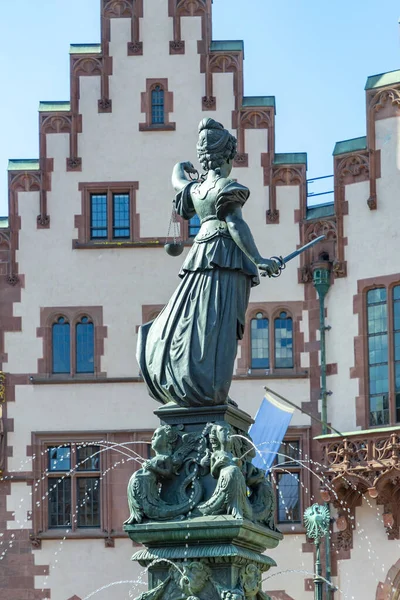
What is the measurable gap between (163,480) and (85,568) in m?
25.3

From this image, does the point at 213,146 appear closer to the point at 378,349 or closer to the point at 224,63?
the point at 378,349

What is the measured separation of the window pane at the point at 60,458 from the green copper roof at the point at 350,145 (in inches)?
349

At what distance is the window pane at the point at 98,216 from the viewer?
38750mm

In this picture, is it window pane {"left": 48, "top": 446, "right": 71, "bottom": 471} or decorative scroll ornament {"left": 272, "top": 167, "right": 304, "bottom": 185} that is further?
decorative scroll ornament {"left": 272, "top": 167, "right": 304, "bottom": 185}

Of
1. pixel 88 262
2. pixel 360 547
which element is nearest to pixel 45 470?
pixel 88 262

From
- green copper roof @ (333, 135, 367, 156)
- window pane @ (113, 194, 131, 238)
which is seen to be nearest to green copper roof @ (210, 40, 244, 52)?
green copper roof @ (333, 135, 367, 156)

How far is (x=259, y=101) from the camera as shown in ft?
126

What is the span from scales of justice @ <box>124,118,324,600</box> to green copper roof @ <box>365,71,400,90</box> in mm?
24843

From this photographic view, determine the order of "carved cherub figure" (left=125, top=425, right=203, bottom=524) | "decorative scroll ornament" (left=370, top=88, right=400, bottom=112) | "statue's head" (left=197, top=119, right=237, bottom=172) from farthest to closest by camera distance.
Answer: "decorative scroll ornament" (left=370, top=88, right=400, bottom=112), "statue's head" (left=197, top=119, right=237, bottom=172), "carved cherub figure" (left=125, top=425, right=203, bottom=524)

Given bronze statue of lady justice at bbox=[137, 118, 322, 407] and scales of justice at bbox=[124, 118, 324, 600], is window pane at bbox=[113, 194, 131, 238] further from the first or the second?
bronze statue of lady justice at bbox=[137, 118, 322, 407]

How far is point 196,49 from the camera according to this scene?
3916 centimetres

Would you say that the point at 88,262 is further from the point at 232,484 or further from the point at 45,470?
the point at 232,484

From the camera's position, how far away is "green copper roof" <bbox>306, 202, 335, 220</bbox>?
3800cm

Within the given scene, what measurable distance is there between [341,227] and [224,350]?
2551 cm
